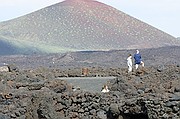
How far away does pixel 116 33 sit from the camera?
14212cm

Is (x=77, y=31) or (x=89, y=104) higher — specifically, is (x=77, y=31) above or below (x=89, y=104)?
above

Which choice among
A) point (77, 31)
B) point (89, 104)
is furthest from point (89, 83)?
point (77, 31)

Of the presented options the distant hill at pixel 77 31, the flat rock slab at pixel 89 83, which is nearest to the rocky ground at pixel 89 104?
the flat rock slab at pixel 89 83

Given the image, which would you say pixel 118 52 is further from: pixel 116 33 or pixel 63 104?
pixel 63 104

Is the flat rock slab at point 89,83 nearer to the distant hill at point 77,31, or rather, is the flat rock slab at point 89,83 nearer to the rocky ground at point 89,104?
the rocky ground at point 89,104

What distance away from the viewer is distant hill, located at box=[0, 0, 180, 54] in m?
129

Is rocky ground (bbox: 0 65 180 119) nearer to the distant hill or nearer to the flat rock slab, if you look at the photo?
the flat rock slab

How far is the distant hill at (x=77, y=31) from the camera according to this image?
424 feet

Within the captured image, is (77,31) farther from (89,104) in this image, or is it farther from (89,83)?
(89,104)

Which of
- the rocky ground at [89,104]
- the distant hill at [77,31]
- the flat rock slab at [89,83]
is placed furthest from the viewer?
the distant hill at [77,31]

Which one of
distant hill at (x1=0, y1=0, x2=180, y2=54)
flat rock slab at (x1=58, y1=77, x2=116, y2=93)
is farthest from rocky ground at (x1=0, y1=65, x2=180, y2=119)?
distant hill at (x1=0, y1=0, x2=180, y2=54)

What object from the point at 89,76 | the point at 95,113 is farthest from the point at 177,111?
the point at 89,76

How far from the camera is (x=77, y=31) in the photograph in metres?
139

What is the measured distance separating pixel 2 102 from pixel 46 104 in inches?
41.3
